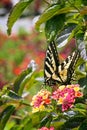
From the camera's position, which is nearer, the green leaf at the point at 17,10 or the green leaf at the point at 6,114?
the green leaf at the point at 17,10

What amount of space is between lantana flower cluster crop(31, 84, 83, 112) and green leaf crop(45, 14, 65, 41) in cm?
17

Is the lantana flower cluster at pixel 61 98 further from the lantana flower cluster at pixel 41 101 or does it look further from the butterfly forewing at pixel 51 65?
the butterfly forewing at pixel 51 65

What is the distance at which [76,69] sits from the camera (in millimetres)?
1685

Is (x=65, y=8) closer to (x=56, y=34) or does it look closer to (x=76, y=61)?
(x=56, y=34)

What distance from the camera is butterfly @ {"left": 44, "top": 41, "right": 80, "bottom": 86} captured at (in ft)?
5.49

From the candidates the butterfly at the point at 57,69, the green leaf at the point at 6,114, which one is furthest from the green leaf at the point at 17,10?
the green leaf at the point at 6,114

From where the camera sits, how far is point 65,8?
1457 millimetres

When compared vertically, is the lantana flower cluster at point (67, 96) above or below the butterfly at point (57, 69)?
below

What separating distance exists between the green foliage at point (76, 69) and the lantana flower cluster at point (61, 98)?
0.10 ft

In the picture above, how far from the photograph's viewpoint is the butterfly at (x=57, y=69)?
167cm

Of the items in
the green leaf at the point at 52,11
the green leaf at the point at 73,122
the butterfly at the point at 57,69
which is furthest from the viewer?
the butterfly at the point at 57,69

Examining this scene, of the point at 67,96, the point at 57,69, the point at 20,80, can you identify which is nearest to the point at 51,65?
the point at 57,69

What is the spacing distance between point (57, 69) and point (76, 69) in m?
0.07

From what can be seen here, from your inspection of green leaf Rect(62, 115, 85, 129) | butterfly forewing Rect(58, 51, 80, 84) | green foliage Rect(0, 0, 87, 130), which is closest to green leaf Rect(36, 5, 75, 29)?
green foliage Rect(0, 0, 87, 130)
